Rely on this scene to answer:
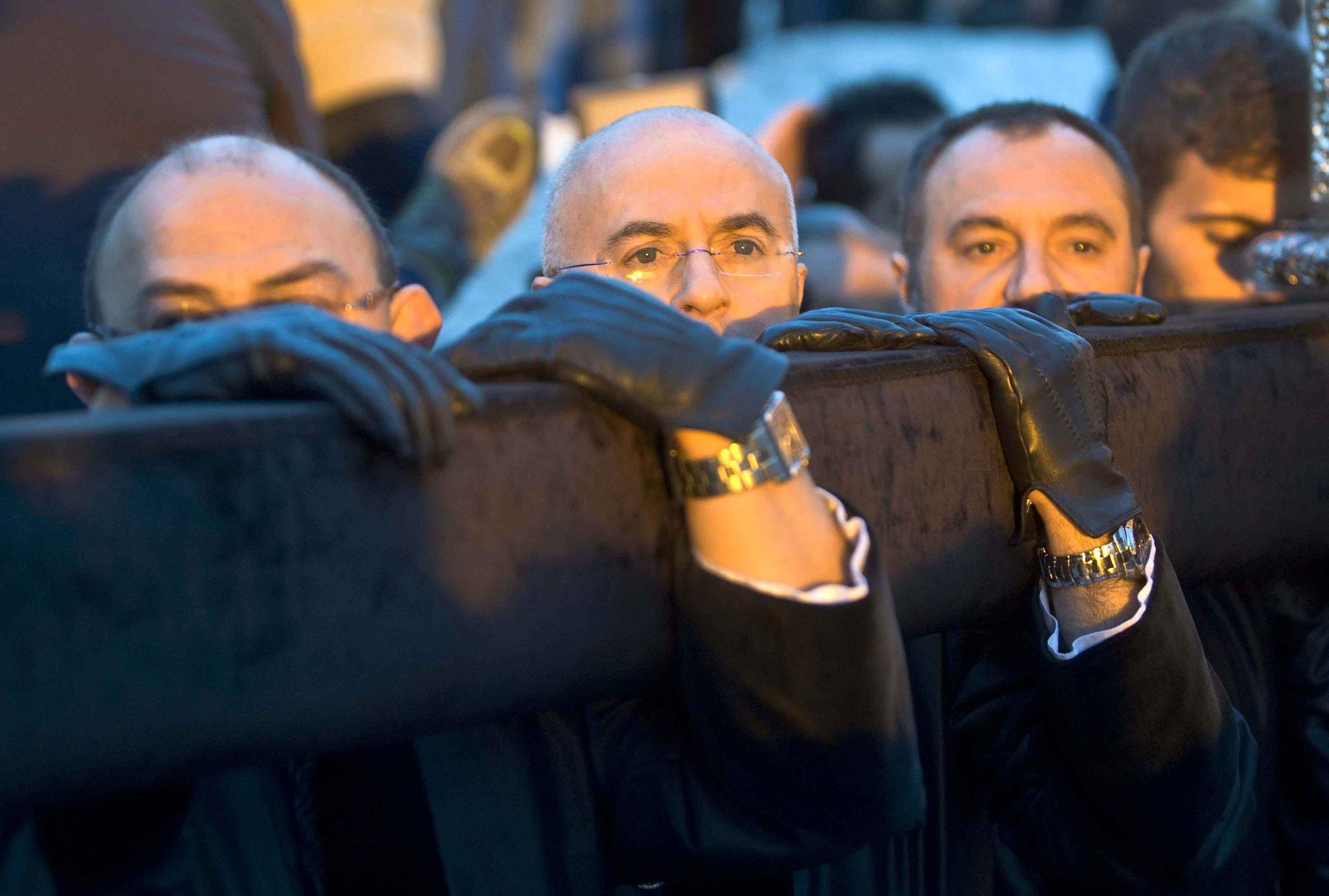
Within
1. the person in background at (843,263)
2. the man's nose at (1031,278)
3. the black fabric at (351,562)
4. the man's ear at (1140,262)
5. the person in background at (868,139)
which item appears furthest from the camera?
the person in background at (868,139)

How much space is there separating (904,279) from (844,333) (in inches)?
34.9

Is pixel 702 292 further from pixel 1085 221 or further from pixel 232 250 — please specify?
pixel 1085 221

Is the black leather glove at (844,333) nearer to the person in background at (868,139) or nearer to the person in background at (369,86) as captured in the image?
Result: the person in background at (868,139)

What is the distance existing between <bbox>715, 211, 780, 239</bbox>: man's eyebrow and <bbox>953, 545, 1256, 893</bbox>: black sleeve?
1.85 ft

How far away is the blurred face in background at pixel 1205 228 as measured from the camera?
1.83 m

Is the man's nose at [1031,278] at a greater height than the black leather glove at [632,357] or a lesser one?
lesser

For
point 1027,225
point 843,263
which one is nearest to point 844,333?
point 1027,225

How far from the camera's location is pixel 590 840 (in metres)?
0.99

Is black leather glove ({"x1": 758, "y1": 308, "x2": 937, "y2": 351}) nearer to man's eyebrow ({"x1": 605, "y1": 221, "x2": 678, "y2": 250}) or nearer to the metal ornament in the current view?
man's eyebrow ({"x1": 605, "y1": 221, "x2": 678, "y2": 250})

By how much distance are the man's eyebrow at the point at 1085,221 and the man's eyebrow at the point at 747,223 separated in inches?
17.5

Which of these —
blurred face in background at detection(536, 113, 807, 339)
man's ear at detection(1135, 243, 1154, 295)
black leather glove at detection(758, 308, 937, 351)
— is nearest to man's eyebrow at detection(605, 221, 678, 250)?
blurred face in background at detection(536, 113, 807, 339)

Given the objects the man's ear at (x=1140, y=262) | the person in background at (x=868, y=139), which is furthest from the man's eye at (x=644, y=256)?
the person in background at (x=868, y=139)

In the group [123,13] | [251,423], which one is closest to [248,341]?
[251,423]

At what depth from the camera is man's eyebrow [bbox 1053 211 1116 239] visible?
160cm
